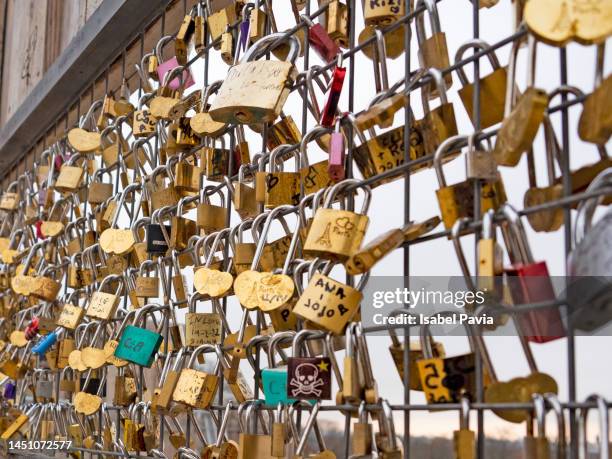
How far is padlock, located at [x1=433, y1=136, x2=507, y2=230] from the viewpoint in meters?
0.53

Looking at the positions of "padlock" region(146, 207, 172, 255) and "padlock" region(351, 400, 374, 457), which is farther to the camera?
"padlock" region(146, 207, 172, 255)

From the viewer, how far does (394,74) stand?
29.0 inches

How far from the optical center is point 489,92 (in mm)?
564

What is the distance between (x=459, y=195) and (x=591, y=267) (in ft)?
0.39

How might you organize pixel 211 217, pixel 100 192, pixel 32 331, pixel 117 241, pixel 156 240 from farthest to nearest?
1. pixel 32 331
2. pixel 100 192
3. pixel 117 241
4. pixel 156 240
5. pixel 211 217

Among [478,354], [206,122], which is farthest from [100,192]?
[478,354]

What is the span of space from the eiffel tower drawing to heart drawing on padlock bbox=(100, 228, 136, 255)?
494mm

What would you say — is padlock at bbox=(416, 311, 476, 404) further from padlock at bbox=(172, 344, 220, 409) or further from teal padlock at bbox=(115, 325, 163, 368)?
teal padlock at bbox=(115, 325, 163, 368)

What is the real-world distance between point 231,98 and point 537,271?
0.34 m

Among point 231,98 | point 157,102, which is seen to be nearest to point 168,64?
point 157,102

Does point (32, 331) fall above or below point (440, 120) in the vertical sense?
below

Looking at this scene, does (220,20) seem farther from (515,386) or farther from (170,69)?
(515,386)

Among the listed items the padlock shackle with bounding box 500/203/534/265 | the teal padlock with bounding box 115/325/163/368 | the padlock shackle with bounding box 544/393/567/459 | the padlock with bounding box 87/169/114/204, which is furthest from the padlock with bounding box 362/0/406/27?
the padlock with bounding box 87/169/114/204

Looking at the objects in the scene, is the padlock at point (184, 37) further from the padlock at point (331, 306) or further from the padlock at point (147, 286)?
the padlock at point (331, 306)
